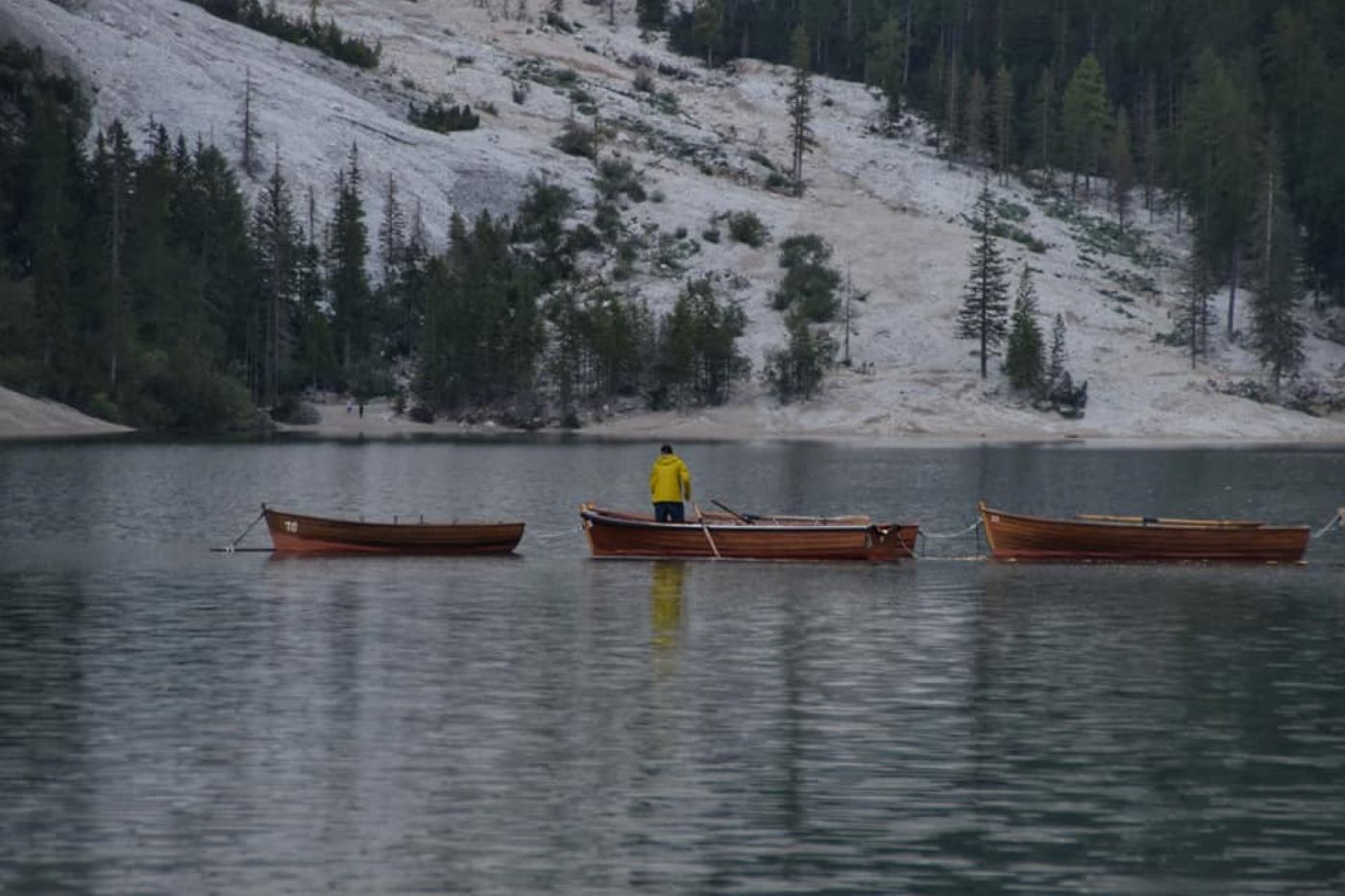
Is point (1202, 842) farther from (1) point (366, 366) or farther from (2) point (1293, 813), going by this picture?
(1) point (366, 366)

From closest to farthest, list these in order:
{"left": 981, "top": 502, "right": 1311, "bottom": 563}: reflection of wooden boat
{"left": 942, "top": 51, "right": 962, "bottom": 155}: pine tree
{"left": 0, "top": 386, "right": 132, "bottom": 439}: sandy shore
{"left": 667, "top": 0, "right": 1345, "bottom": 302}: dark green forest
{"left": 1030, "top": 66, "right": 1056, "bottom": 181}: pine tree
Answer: {"left": 981, "top": 502, "right": 1311, "bottom": 563}: reflection of wooden boat → {"left": 0, "top": 386, "right": 132, "bottom": 439}: sandy shore → {"left": 667, "top": 0, "right": 1345, "bottom": 302}: dark green forest → {"left": 1030, "top": 66, "right": 1056, "bottom": 181}: pine tree → {"left": 942, "top": 51, "right": 962, "bottom": 155}: pine tree

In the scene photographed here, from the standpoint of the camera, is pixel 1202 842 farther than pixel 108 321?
No

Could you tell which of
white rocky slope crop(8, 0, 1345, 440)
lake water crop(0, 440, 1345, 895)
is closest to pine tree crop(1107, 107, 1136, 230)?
white rocky slope crop(8, 0, 1345, 440)

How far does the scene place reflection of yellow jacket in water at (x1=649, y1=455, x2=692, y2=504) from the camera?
51688 millimetres

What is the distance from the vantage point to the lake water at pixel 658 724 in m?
20.6

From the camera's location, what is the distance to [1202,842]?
21.4 meters

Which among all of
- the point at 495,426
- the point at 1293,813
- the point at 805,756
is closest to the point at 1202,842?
the point at 1293,813

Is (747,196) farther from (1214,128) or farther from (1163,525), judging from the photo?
(1163,525)

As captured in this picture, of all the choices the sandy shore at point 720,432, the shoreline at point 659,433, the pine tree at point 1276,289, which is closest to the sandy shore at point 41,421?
the shoreline at point 659,433

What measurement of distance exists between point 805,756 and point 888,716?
3.25 meters

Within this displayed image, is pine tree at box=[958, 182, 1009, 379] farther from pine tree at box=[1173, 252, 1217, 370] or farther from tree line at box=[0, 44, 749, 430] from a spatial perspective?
tree line at box=[0, 44, 749, 430]

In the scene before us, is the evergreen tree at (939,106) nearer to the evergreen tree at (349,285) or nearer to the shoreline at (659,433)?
the evergreen tree at (349,285)

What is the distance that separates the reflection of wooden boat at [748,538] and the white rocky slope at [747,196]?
82.5m

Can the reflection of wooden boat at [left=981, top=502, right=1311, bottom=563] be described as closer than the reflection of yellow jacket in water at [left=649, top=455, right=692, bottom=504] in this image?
No
